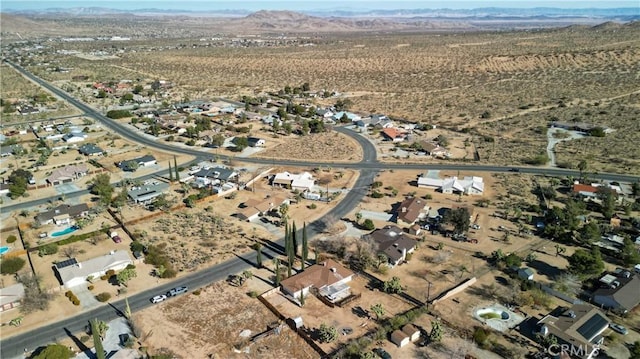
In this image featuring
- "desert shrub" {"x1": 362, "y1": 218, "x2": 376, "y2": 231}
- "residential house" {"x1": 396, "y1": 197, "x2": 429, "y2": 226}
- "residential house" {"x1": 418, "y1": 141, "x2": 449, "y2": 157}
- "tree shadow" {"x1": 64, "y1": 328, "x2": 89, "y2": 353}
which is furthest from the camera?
"residential house" {"x1": 418, "y1": 141, "x2": 449, "y2": 157}

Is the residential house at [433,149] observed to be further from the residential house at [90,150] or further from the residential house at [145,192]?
the residential house at [90,150]

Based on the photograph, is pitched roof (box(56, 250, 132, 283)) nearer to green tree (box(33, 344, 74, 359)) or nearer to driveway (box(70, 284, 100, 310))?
driveway (box(70, 284, 100, 310))

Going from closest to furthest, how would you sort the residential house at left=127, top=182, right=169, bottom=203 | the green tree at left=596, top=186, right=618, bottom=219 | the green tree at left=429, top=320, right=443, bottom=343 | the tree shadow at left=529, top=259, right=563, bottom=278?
the green tree at left=429, top=320, right=443, bottom=343 < the tree shadow at left=529, top=259, right=563, bottom=278 < the green tree at left=596, top=186, right=618, bottom=219 < the residential house at left=127, top=182, right=169, bottom=203

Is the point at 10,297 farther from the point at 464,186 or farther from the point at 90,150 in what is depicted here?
the point at 464,186

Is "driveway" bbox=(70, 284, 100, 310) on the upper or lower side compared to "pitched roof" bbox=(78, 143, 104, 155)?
lower

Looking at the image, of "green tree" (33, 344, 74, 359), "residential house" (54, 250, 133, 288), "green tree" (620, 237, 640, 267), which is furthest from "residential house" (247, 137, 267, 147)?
"green tree" (620, 237, 640, 267)

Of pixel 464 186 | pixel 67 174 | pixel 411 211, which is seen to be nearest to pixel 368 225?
pixel 411 211

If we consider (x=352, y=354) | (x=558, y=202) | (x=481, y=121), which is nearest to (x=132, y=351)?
(x=352, y=354)
